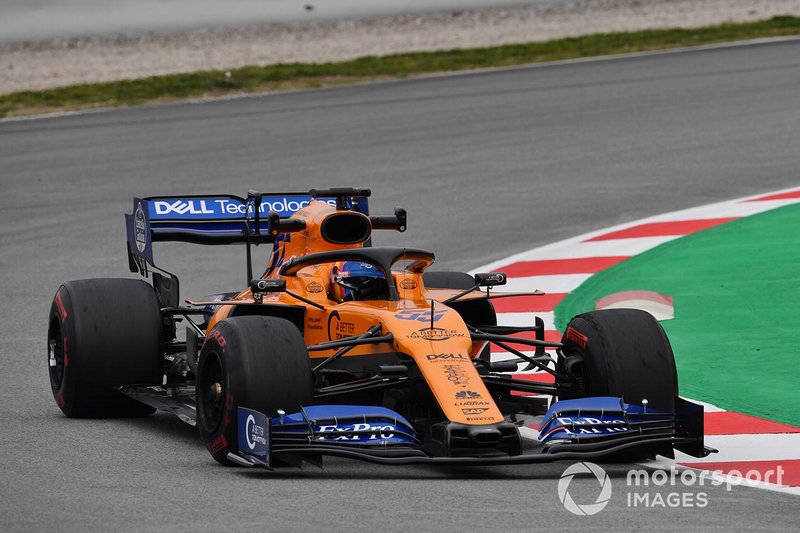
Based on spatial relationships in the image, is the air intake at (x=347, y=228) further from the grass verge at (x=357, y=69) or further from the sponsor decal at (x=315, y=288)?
the grass verge at (x=357, y=69)

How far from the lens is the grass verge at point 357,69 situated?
69.2ft

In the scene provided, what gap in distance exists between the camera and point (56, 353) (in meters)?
8.62

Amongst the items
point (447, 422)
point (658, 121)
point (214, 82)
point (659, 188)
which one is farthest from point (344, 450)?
point (214, 82)

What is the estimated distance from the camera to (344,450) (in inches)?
259

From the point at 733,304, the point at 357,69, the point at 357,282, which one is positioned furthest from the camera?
the point at 357,69

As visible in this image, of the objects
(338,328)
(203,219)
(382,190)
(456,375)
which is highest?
(382,190)

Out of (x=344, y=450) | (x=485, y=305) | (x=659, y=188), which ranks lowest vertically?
(x=344, y=450)

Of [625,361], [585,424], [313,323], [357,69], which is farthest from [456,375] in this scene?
[357,69]

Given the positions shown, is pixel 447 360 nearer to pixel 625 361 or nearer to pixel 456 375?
pixel 456 375

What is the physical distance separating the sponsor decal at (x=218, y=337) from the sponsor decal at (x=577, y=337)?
172 cm

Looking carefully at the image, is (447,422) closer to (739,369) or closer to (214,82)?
(739,369)

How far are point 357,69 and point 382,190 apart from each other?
7.99m

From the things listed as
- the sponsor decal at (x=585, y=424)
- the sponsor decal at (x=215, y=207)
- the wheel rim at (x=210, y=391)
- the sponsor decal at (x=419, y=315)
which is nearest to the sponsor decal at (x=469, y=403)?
the sponsor decal at (x=585, y=424)

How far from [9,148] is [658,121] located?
753 centimetres
